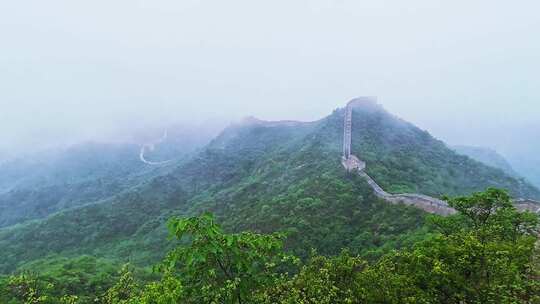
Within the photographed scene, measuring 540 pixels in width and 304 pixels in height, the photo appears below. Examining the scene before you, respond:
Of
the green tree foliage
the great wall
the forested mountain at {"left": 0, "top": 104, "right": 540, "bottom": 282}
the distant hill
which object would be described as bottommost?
the distant hill

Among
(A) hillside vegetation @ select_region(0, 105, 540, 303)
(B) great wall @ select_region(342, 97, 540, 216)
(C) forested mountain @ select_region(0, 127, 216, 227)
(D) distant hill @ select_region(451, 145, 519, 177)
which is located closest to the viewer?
(B) great wall @ select_region(342, 97, 540, 216)

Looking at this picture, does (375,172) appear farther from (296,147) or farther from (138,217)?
(138,217)

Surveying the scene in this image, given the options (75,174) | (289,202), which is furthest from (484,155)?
(75,174)

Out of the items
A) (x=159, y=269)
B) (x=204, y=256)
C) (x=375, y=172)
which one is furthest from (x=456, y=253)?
(x=375, y=172)

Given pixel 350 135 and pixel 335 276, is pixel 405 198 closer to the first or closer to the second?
pixel 335 276

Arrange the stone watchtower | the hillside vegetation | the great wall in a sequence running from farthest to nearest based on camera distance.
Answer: the stone watchtower
the hillside vegetation
the great wall

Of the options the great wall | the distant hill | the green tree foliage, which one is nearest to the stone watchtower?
the great wall

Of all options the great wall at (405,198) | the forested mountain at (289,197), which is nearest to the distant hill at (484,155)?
the forested mountain at (289,197)

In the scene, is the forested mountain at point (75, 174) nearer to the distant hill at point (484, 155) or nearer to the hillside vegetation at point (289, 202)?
the hillside vegetation at point (289, 202)

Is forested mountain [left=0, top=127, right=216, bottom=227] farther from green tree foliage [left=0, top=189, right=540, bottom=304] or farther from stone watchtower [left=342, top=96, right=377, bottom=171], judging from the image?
green tree foliage [left=0, top=189, right=540, bottom=304]
